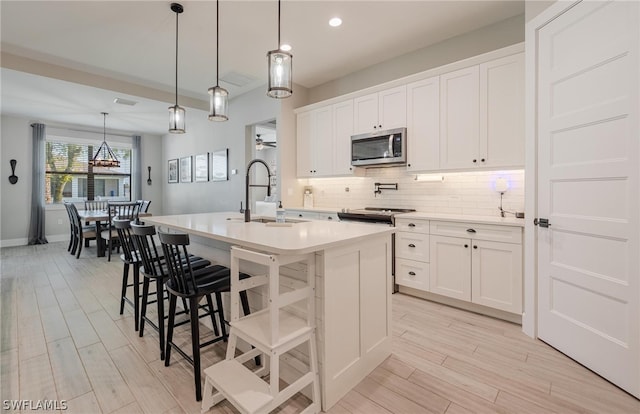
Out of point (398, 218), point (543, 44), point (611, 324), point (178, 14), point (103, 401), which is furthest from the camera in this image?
point (398, 218)

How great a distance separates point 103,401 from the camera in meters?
1.64

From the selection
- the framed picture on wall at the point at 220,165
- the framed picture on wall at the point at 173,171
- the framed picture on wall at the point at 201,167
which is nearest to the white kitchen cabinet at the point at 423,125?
the framed picture on wall at the point at 220,165

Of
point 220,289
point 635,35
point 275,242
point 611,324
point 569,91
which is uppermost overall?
point 635,35

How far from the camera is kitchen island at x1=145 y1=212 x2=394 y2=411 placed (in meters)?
1.56

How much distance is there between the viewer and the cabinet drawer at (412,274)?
10.1ft

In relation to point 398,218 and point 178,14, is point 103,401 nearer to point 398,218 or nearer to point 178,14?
point 398,218

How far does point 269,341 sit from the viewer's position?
4.58ft

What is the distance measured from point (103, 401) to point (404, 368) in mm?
1784

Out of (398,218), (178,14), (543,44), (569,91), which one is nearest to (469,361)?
(398,218)

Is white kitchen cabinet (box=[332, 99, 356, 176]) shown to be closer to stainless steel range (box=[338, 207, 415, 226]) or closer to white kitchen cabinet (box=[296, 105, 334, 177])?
white kitchen cabinet (box=[296, 105, 334, 177])

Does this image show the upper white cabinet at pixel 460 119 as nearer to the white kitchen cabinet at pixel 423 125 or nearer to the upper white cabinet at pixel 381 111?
the white kitchen cabinet at pixel 423 125

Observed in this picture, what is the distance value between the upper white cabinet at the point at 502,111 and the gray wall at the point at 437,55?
47 cm

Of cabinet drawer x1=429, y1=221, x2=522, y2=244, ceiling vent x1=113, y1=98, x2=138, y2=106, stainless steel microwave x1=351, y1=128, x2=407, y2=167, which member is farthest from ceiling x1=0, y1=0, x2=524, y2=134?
cabinet drawer x1=429, y1=221, x2=522, y2=244

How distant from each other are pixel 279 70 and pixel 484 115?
2105 mm
